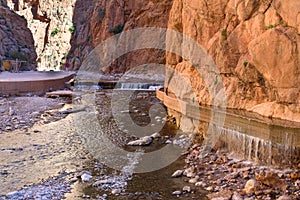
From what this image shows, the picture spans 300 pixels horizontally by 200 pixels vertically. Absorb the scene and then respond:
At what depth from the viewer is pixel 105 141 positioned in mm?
9539

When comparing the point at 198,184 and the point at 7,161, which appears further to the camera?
the point at 7,161

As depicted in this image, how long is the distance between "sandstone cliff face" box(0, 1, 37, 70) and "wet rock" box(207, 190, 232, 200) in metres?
31.2

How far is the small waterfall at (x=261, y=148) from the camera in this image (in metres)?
6.57

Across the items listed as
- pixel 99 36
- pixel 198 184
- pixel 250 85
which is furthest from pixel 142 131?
pixel 99 36

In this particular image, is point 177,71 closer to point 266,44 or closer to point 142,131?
point 142,131

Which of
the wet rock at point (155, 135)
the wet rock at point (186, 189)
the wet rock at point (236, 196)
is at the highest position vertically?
the wet rock at point (155, 135)

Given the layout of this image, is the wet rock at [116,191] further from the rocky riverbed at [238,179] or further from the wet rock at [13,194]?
the wet rock at [13,194]

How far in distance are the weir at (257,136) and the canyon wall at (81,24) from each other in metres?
22.9

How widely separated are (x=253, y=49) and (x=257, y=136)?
2472mm

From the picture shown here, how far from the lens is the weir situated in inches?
260

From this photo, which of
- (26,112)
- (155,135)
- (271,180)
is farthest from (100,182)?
(26,112)

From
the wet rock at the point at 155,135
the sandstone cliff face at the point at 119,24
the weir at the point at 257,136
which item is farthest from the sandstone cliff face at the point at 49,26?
the weir at the point at 257,136

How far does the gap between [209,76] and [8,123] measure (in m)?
7.08

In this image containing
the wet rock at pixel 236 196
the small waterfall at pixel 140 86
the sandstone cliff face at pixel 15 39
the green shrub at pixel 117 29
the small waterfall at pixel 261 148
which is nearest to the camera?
the wet rock at pixel 236 196
